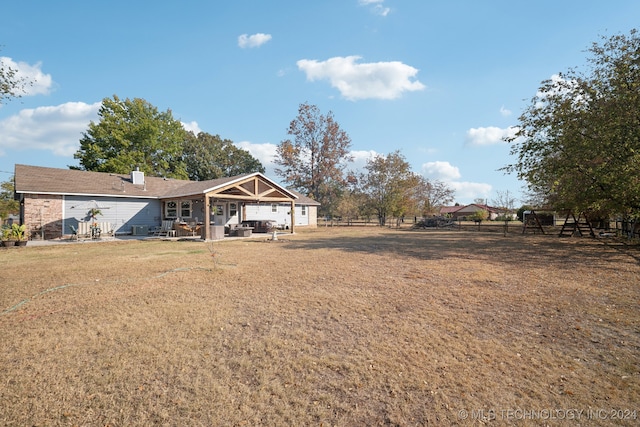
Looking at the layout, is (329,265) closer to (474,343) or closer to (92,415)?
(474,343)

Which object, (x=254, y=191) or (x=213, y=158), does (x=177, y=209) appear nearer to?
(x=254, y=191)

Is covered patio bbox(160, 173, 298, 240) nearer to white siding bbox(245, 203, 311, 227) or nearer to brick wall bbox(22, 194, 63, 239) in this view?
white siding bbox(245, 203, 311, 227)

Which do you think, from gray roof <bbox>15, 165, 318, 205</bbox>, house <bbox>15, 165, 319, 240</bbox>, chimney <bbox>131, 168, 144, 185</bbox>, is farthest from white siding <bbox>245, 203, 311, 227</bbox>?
chimney <bbox>131, 168, 144, 185</bbox>

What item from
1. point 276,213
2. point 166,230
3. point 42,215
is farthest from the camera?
point 276,213

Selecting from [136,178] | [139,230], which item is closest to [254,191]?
[139,230]

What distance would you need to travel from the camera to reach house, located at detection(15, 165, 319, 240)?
16.6m

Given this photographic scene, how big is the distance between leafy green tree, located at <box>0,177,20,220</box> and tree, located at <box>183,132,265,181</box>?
63.4ft

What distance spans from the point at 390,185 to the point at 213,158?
88.3 feet

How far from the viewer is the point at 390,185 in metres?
35.3

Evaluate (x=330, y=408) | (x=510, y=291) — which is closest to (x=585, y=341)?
(x=510, y=291)

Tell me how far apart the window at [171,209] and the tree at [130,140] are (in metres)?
13.6

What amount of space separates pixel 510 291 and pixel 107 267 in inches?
419

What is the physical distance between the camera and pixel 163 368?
3.25 m

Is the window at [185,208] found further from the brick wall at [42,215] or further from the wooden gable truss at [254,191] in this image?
the brick wall at [42,215]
